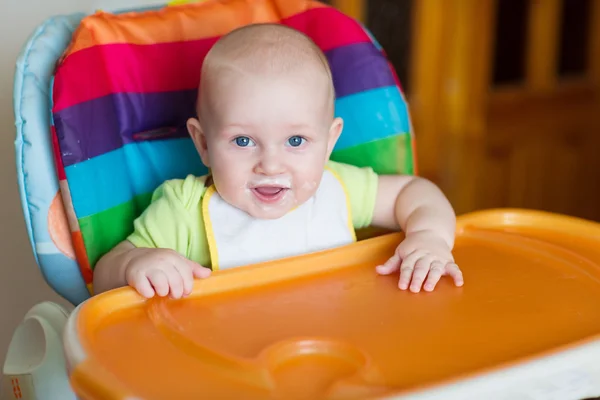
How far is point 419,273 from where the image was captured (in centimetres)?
84

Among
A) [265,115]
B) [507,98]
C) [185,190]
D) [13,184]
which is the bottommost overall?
[507,98]

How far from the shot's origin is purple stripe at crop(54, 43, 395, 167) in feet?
2.96

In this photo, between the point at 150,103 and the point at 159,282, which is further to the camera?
the point at 150,103

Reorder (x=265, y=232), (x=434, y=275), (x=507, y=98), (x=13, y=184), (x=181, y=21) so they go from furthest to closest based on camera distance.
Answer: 1. (x=507, y=98)
2. (x=13, y=184)
3. (x=181, y=21)
4. (x=265, y=232)
5. (x=434, y=275)

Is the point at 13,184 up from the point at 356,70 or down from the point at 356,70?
down

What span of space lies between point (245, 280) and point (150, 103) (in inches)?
12.3

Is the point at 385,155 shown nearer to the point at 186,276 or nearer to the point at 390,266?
the point at 390,266

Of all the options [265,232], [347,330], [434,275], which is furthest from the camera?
[265,232]

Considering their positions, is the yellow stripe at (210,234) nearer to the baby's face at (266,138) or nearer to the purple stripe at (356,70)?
the baby's face at (266,138)

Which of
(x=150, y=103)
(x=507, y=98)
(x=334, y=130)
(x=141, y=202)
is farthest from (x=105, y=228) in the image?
(x=507, y=98)

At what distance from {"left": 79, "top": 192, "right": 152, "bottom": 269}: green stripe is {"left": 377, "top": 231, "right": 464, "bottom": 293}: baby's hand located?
12.8 inches

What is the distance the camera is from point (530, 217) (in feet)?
3.26

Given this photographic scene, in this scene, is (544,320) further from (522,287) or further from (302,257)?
(302,257)

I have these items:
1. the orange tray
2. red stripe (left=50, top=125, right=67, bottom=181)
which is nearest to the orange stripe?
red stripe (left=50, top=125, right=67, bottom=181)
